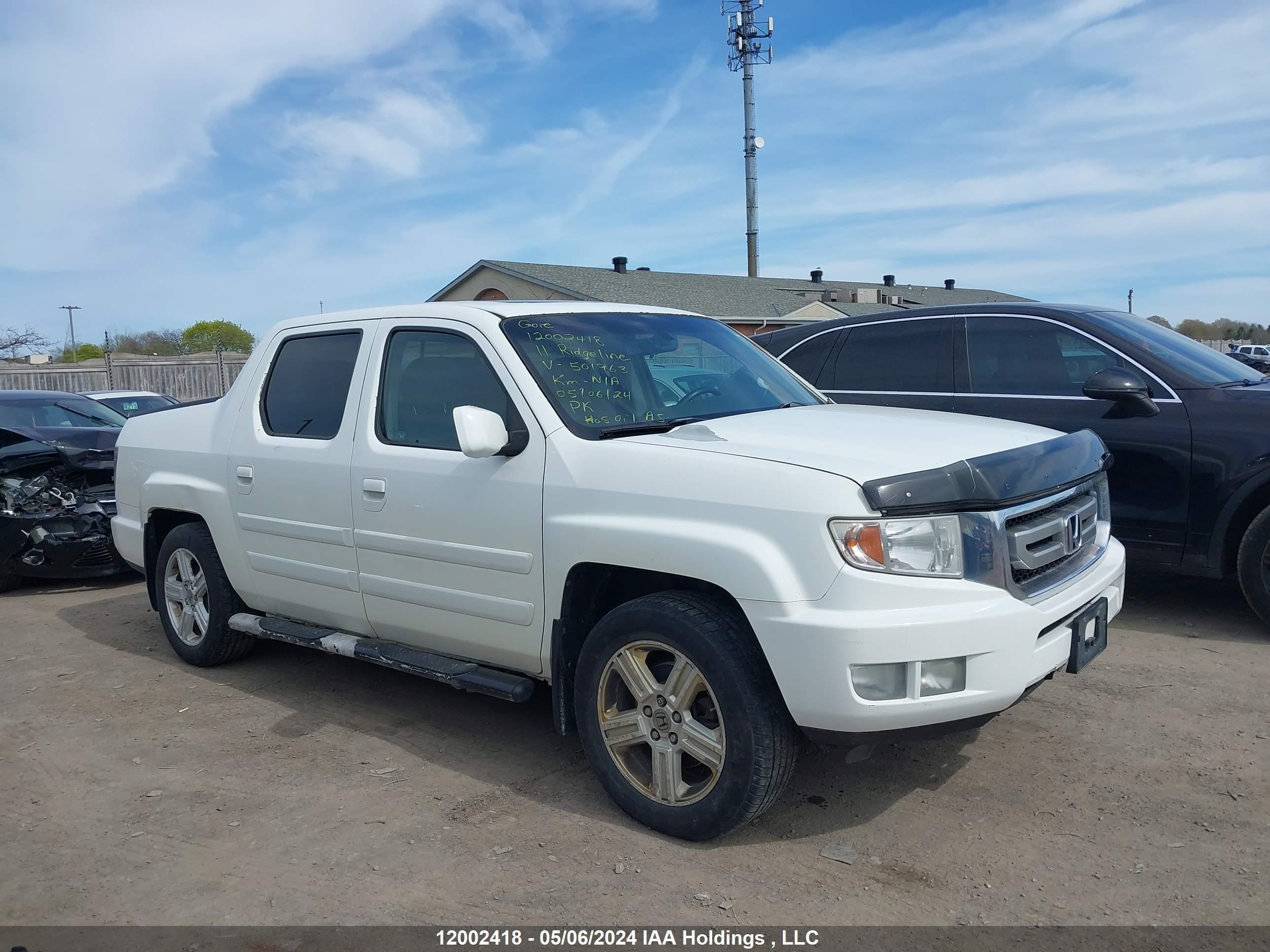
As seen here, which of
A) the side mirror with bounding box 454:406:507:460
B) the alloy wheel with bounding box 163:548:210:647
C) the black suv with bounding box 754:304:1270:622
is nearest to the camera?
the side mirror with bounding box 454:406:507:460

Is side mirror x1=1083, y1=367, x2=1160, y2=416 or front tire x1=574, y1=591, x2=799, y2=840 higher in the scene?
side mirror x1=1083, y1=367, x2=1160, y2=416

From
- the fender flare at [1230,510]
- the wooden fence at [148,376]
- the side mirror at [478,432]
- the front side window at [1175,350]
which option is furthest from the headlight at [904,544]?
the wooden fence at [148,376]

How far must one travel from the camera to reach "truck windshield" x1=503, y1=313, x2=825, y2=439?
4.01 metres

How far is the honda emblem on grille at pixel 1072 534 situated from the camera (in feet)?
11.9

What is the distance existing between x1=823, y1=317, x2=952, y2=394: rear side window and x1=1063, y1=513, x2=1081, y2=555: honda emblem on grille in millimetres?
2969

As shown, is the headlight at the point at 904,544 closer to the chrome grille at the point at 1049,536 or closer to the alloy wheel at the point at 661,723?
the chrome grille at the point at 1049,536

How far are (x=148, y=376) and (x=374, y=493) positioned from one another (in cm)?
2585

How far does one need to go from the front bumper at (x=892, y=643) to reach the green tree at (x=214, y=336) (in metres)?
51.3

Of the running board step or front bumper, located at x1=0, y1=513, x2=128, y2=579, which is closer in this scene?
the running board step

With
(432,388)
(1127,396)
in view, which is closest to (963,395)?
(1127,396)

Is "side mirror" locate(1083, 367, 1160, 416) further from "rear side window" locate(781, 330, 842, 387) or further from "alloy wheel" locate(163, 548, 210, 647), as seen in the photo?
"alloy wheel" locate(163, 548, 210, 647)

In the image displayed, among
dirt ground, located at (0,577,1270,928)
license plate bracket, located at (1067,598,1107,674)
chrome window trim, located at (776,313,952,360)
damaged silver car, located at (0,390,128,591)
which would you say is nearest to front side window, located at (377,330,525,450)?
dirt ground, located at (0,577,1270,928)

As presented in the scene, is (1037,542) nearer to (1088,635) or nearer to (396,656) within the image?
(1088,635)

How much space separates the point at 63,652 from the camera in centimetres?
627
